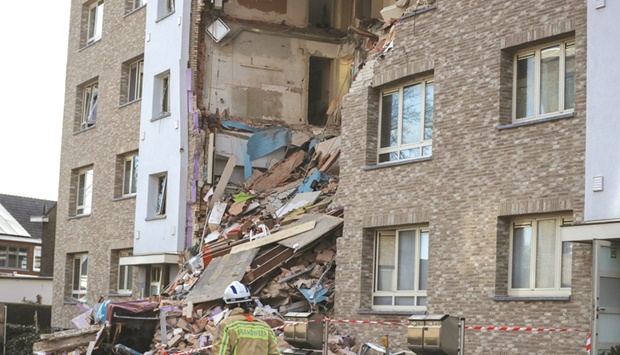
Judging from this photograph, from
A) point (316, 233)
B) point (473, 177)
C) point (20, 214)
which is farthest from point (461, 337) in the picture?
point (20, 214)

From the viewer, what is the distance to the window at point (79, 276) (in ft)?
116

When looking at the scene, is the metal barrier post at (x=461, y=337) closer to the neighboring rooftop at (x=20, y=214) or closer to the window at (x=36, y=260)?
the neighboring rooftop at (x=20, y=214)

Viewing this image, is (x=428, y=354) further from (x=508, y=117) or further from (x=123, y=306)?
(x=123, y=306)

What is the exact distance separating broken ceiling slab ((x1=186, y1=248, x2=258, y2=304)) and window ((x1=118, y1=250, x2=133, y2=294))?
719 centimetres

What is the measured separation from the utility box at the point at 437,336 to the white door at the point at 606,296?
294cm

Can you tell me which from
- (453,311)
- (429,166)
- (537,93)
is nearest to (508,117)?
(537,93)

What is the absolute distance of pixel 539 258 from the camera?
722 inches

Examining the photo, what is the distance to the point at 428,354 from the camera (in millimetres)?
14141

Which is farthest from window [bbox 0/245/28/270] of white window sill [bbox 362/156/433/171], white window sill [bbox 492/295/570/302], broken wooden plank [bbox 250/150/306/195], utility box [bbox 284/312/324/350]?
utility box [bbox 284/312/324/350]

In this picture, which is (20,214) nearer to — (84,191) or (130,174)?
(84,191)

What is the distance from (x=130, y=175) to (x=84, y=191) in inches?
134

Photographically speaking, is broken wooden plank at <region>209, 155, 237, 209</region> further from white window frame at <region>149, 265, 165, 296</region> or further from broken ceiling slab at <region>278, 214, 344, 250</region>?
broken ceiling slab at <region>278, 214, 344, 250</region>

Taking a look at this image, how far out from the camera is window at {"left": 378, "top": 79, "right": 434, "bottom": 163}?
21.1m

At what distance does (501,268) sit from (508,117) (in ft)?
8.17
